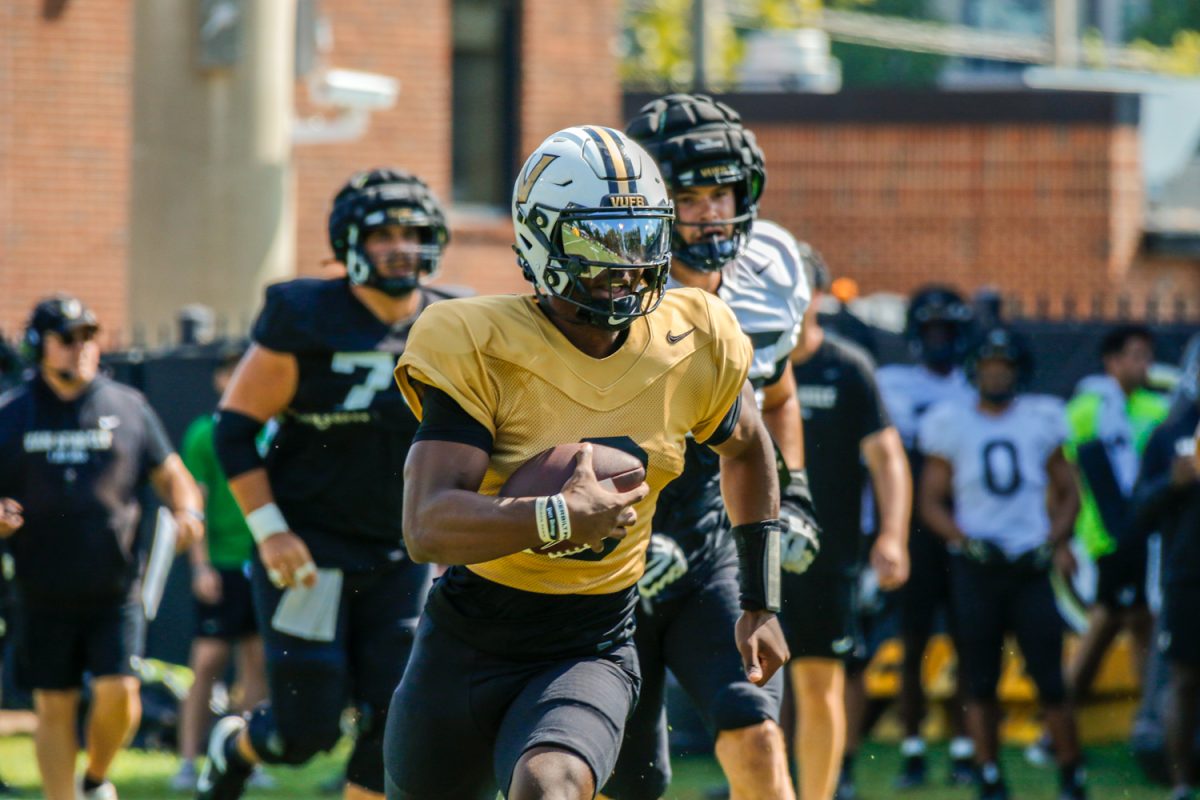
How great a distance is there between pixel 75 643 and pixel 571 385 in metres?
4.69

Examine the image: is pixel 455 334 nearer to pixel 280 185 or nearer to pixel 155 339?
pixel 280 185

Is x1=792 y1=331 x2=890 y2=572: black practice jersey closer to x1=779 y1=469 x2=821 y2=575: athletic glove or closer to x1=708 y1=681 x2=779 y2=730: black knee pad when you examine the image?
x1=779 y1=469 x2=821 y2=575: athletic glove

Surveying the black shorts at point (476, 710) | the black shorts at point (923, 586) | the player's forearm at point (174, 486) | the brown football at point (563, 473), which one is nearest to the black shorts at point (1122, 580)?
the black shorts at point (923, 586)

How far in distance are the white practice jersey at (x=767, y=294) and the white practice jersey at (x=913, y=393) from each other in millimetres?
4408

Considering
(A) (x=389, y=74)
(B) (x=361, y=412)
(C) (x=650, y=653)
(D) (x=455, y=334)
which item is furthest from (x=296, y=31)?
(D) (x=455, y=334)

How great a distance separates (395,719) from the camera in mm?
4871

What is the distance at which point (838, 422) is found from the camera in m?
8.23

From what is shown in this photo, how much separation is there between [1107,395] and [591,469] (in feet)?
25.2

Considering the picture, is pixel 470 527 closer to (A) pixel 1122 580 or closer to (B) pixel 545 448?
(B) pixel 545 448

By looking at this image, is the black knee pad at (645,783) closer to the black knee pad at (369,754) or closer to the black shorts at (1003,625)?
the black knee pad at (369,754)

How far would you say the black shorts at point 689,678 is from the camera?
5629 mm

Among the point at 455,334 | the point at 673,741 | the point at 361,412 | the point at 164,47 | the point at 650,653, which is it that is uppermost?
the point at 164,47

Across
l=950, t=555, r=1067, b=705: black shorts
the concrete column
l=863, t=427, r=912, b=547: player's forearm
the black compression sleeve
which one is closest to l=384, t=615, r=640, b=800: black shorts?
the black compression sleeve

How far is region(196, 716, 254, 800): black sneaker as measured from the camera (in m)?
7.02
